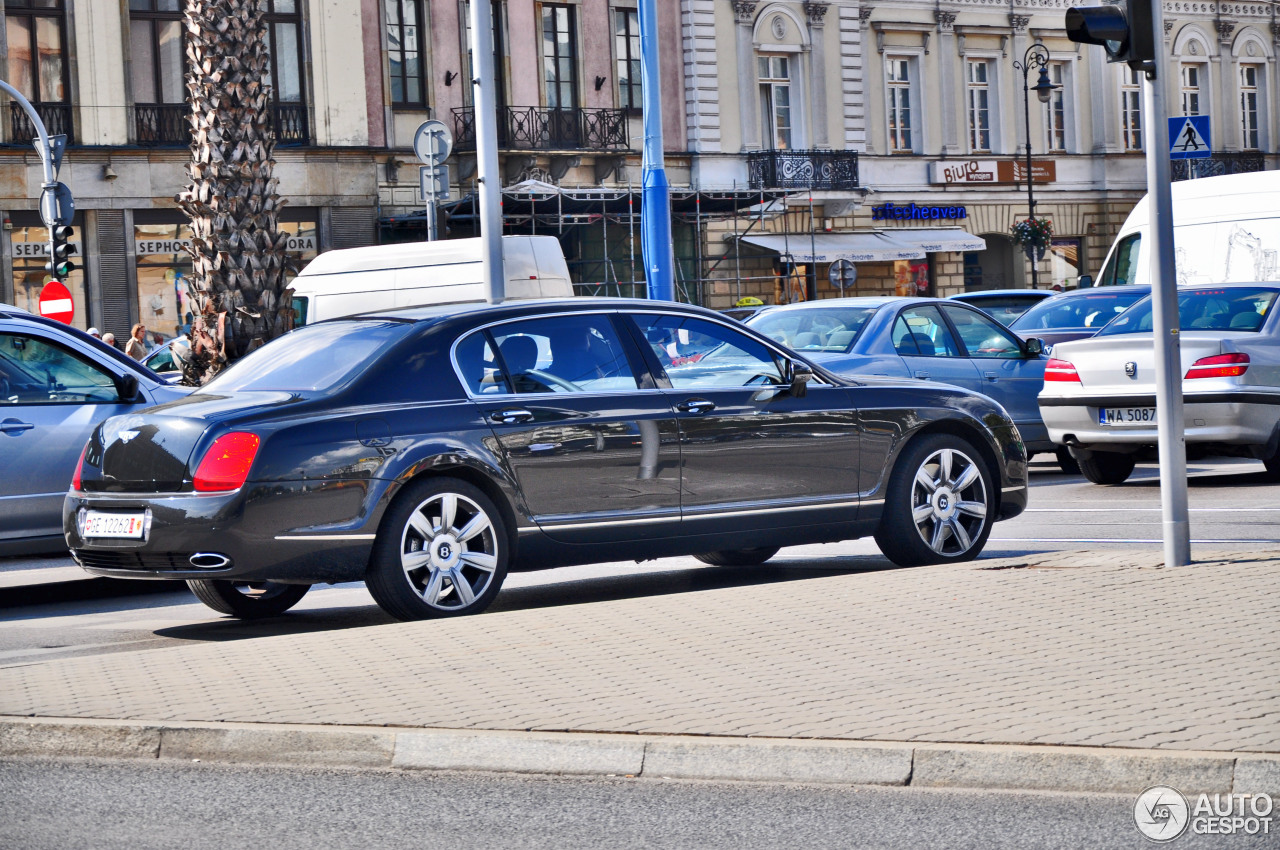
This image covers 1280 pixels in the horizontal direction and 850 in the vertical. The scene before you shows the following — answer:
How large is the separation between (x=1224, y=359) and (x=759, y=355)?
594 centimetres

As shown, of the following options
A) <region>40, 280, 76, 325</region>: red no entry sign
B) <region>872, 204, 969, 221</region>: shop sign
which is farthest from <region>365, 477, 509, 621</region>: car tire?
<region>872, 204, 969, 221</region>: shop sign

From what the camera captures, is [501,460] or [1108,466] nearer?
[501,460]

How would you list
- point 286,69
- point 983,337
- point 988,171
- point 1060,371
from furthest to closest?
point 988,171, point 286,69, point 983,337, point 1060,371

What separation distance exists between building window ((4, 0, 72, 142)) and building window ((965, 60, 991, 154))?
23.4 meters

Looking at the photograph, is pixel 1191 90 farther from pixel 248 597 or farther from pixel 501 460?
pixel 501 460

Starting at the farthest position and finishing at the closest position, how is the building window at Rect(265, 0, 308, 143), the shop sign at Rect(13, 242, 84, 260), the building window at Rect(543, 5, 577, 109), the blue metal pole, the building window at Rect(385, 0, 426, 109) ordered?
the building window at Rect(543, 5, 577, 109), the building window at Rect(385, 0, 426, 109), the building window at Rect(265, 0, 308, 143), the shop sign at Rect(13, 242, 84, 260), the blue metal pole

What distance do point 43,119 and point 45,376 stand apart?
86.8ft

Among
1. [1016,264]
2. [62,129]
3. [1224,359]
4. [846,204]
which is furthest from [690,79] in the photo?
[1224,359]

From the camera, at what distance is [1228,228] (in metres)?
20.8

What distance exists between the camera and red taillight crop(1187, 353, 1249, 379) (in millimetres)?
14492

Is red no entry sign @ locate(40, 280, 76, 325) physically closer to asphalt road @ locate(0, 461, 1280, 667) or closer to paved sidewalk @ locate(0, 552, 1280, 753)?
asphalt road @ locate(0, 461, 1280, 667)

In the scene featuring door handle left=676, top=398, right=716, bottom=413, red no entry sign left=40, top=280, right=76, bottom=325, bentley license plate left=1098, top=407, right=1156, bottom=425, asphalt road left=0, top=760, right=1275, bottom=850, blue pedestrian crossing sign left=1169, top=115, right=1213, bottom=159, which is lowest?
asphalt road left=0, top=760, right=1275, bottom=850

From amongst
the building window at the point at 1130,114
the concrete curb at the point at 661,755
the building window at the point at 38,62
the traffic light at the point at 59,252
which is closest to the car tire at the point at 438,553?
the concrete curb at the point at 661,755

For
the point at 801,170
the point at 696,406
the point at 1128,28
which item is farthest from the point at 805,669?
the point at 801,170
